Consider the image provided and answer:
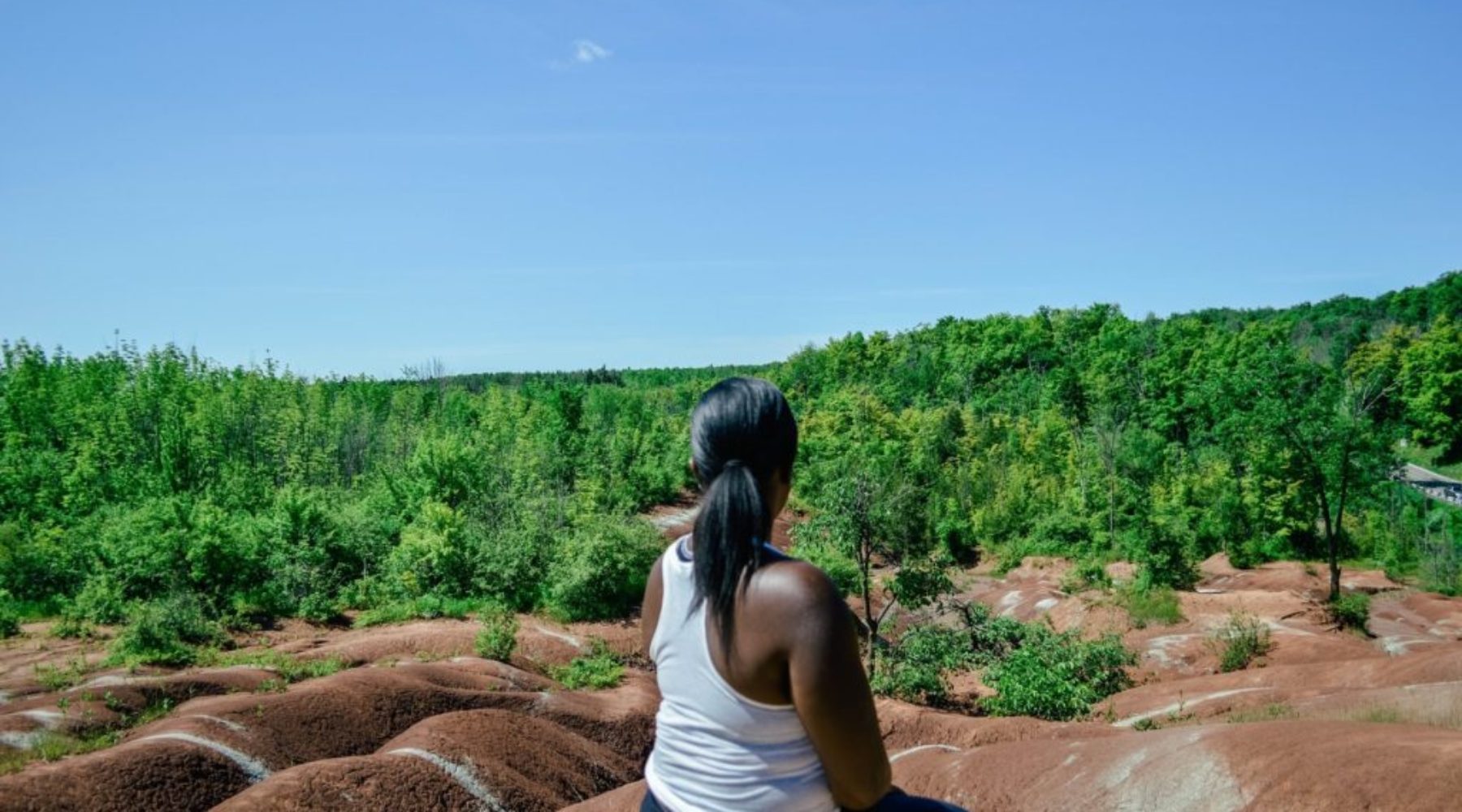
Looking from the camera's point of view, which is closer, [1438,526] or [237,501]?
[237,501]

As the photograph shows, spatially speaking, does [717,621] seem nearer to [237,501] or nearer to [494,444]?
[237,501]

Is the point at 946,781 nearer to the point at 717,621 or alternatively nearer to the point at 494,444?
the point at 717,621

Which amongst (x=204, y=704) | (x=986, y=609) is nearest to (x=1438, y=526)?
(x=986, y=609)

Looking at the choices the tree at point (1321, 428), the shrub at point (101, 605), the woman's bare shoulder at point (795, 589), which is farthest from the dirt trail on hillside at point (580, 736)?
the woman's bare shoulder at point (795, 589)

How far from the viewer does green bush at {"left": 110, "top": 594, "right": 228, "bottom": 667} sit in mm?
17141

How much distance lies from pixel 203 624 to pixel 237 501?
1153 cm

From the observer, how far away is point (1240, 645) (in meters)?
19.0

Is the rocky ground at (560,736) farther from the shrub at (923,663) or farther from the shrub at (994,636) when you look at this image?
the shrub at (994,636)

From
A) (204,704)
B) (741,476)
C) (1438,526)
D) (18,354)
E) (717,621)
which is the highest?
(18,354)

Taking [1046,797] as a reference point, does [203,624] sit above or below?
below

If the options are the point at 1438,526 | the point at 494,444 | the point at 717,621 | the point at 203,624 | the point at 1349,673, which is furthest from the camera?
the point at 494,444

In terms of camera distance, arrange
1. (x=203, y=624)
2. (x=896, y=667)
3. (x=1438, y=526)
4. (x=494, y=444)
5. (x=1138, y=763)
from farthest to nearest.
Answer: (x=494, y=444) < (x=1438, y=526) < (x=203, y=624) < (x=896, y=667) < (x=1138, y=763)

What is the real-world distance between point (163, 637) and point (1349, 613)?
26.1 meters

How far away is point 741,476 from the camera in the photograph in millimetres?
1992
